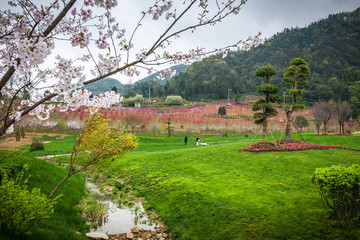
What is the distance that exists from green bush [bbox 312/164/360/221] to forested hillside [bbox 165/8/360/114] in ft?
200

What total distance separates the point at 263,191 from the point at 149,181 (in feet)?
18.0

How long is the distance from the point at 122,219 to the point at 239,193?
430cm

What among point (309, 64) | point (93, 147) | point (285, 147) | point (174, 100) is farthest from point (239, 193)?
point (309, 64)

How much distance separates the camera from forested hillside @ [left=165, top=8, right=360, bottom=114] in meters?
81.4

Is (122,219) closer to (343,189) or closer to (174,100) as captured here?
(343,189)

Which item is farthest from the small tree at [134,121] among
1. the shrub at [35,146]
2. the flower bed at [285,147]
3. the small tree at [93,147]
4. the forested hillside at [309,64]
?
the forested hillside at [309,64]

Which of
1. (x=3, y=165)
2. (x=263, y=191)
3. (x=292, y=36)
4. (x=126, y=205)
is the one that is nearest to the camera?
(x=3, y=165)

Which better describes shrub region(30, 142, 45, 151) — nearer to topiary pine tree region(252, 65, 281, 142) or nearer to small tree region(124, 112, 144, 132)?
small tree region(124, 112, 144, 132)

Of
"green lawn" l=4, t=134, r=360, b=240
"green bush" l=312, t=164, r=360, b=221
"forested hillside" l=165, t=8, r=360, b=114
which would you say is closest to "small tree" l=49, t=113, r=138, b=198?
"green lawn" l=4, t=134, r=360, b=240

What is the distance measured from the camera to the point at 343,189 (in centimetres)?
498

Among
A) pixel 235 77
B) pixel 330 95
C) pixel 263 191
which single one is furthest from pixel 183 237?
pixel 235 77

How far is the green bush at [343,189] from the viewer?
4.89m

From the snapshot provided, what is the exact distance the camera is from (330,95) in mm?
76750

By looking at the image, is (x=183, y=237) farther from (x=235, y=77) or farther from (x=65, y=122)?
(x=235, y=77)
